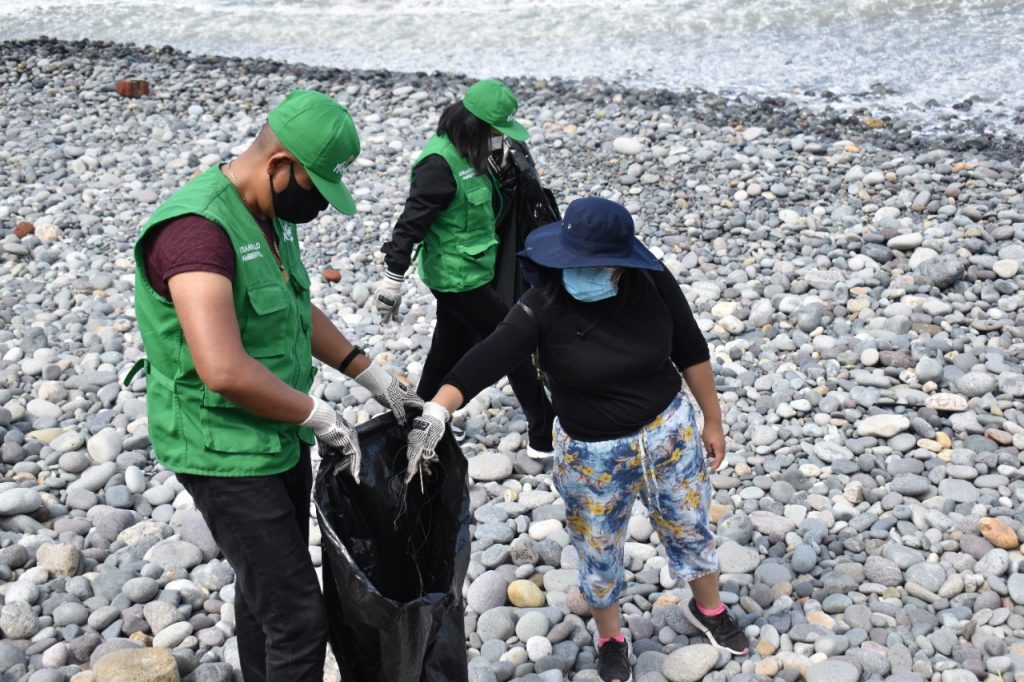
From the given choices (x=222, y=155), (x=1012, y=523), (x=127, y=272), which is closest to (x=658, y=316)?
(x=1012, y=523)

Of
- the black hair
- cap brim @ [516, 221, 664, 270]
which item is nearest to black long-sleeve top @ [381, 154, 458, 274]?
the black hair

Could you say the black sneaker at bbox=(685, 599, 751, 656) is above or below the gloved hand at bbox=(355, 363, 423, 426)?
below

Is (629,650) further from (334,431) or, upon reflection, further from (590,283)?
(334,431)

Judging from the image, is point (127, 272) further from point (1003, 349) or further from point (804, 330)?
point (1003, 349)

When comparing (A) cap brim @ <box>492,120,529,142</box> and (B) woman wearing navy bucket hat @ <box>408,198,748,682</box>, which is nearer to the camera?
(B) woman wearing navy bucket hat @ <box>408,198,748,682</box>

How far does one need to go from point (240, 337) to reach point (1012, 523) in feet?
10.6

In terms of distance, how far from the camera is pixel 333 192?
8.95ft

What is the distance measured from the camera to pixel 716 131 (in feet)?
30.3

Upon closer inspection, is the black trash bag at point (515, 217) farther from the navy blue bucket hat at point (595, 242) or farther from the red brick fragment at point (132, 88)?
the red brick fragment at point (132, 88)

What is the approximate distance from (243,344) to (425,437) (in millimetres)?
591

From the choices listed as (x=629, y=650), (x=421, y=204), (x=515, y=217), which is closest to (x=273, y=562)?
(x=629, y=650)

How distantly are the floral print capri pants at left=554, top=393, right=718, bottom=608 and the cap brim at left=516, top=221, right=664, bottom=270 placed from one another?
1.63 ft

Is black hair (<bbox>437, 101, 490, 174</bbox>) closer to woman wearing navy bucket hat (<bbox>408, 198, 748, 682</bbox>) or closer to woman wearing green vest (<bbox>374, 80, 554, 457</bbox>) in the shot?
woman wearing green vest (<bbox>374, 80, 554, 457</bbox>)

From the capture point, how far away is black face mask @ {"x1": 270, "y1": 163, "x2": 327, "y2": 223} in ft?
8.94
